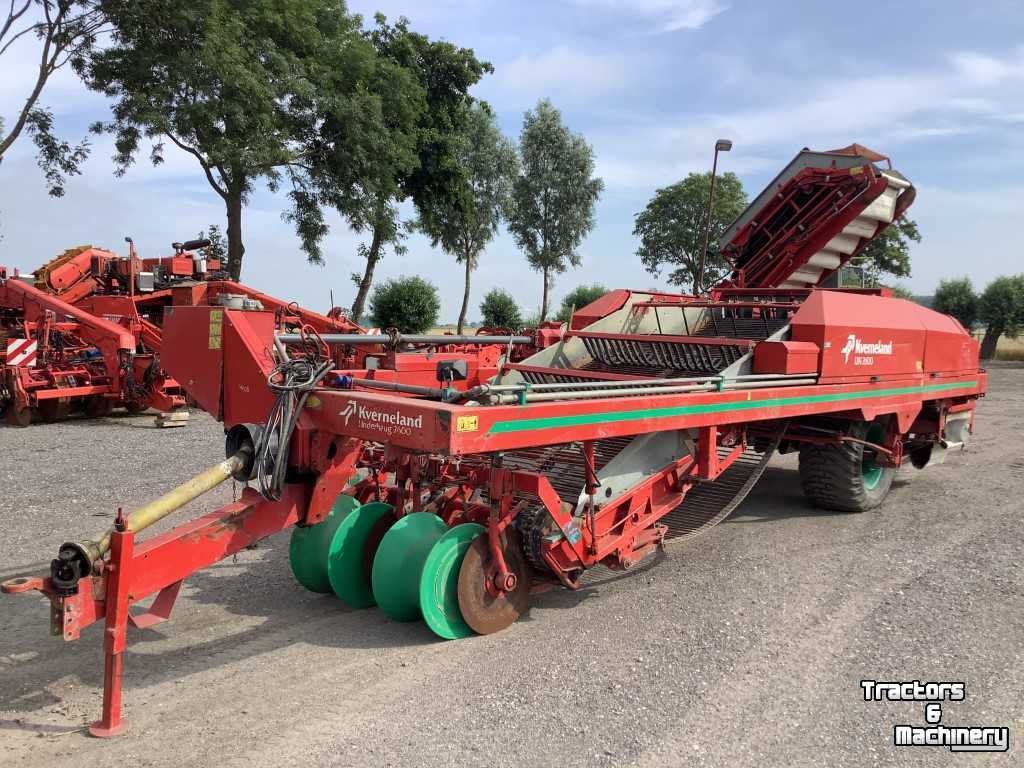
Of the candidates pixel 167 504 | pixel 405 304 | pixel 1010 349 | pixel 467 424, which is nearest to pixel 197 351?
pixel 167 504

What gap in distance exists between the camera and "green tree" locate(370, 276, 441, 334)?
80.9ft

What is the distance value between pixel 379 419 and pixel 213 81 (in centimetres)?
1435

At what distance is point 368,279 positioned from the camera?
866 inches

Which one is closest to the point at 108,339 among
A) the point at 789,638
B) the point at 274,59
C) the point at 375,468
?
the point at 375,468

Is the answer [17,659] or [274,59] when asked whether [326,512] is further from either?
[274,59]

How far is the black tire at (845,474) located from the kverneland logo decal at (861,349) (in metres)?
0.59

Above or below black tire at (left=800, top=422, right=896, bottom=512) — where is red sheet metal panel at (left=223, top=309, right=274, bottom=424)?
above

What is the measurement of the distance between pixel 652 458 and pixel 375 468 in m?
1.58

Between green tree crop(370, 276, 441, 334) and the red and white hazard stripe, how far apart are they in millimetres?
14948

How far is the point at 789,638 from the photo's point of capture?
378 cm

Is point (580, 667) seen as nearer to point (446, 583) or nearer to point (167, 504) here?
point (446, 583)

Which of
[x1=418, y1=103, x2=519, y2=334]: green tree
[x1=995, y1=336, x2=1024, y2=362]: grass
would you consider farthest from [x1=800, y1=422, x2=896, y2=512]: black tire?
[x1=995, y1=336, x2=1024, y2=362]: grass

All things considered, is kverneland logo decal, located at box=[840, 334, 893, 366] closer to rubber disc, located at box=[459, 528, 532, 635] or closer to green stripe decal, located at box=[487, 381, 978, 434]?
green stripe decal, located at box=[487, 381, 978, 434]

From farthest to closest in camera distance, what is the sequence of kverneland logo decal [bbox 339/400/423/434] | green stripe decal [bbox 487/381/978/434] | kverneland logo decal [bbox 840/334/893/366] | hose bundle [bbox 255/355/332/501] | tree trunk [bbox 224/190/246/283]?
tree trunk [bbox 224/190/246/283]
kverneland logo decal [bbox 840/334/893/366]
hose bundle [bbox 255/355/332/501]
green stripe decal [bbox 487/381/978/434]
kverneland logo decal [bbox 339/400/423/434]
